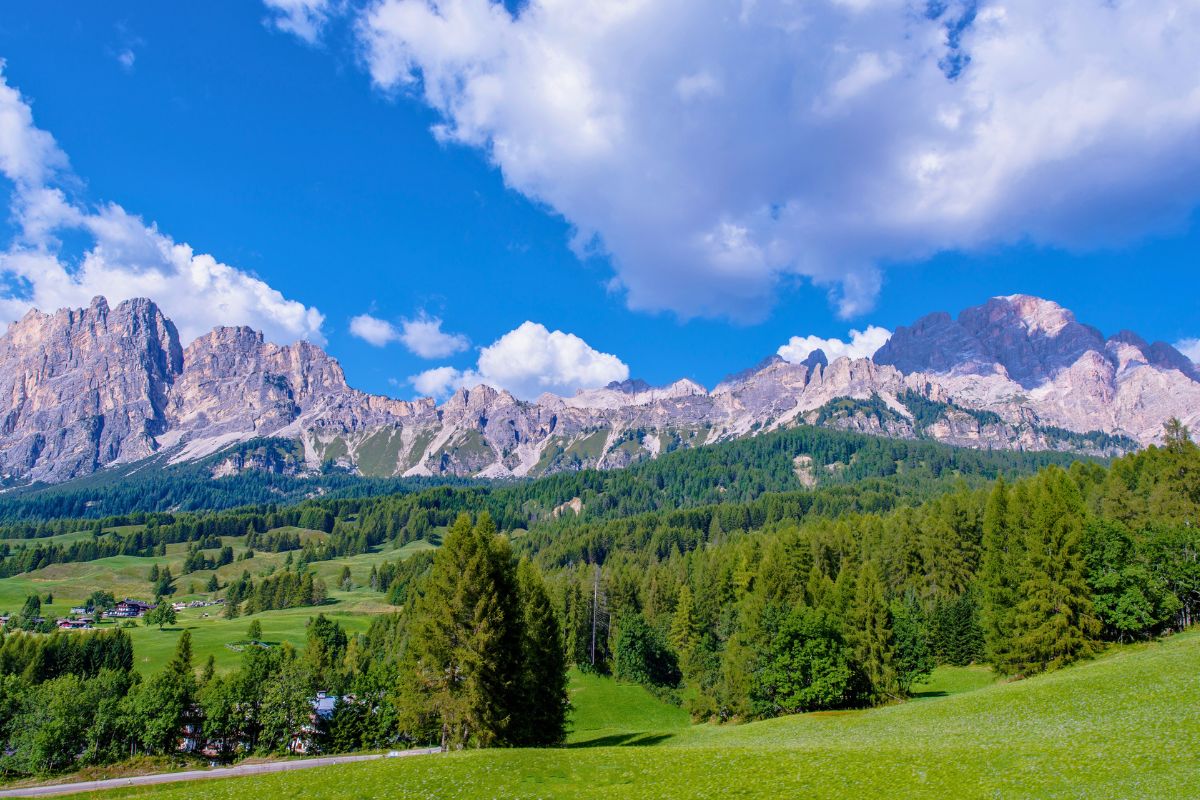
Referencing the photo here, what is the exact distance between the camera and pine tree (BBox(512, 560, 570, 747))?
1820 inches

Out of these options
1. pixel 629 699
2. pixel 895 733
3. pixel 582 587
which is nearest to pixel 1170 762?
pixel 895 733

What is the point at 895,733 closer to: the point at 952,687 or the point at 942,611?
the point at 952,687

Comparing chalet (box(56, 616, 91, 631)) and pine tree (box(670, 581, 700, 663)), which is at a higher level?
chalet (box(56, 616, 91, 631))

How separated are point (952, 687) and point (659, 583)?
71.6 m

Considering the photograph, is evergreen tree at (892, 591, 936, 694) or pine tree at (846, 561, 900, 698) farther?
evergreen tree at (892, 591, 936, 694)

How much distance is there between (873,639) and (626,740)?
82.4ft

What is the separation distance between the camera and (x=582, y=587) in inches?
5037

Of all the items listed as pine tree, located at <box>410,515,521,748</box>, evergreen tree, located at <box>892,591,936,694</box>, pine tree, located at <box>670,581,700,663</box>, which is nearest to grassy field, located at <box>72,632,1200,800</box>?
pine tree, located at <box>410,515,521,748</box>

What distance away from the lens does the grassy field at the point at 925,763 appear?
910 inches

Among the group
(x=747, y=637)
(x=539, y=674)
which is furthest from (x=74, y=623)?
(x=747, y=637)

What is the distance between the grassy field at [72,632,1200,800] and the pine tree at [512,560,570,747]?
37.4 ft

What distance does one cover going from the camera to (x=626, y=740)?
58.0 meters

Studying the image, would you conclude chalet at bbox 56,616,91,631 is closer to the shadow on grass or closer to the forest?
the forest

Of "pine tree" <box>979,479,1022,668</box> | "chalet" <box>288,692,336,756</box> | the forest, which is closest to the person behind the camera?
the forest
